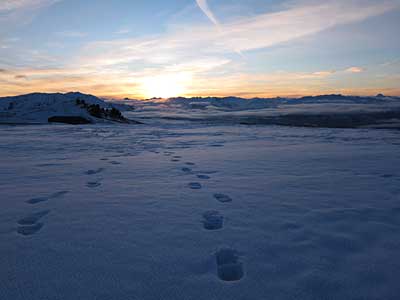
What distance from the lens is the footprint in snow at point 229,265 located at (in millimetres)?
1442

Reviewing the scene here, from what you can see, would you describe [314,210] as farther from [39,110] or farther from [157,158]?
[39,110]

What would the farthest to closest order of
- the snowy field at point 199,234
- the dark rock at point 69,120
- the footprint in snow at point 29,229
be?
the dark rock at point 69,120
the footprint in snow at point 29,229
the snowy field at point 199,234

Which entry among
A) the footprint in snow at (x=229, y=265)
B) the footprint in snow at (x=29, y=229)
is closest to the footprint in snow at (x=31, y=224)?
the footprint in snow at (x=29, y=229)

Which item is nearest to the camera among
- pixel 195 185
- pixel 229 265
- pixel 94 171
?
pixel 229 265

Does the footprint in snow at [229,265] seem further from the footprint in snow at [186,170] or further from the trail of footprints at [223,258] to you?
the footprint in snow at [186,170]

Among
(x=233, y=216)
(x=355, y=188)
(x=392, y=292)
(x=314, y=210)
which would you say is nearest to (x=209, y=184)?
(x=233, y=216)

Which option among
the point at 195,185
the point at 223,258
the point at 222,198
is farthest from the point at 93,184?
the point at 223,258

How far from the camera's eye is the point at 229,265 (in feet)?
5.06

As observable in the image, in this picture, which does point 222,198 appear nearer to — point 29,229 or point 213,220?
point 213,220

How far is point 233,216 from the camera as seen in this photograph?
219 cm

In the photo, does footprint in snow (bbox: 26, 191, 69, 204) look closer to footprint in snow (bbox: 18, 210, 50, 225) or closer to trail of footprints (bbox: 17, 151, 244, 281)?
trail of footprints (bbox: 17, 151, 244, 281)

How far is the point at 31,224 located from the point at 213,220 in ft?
4.43

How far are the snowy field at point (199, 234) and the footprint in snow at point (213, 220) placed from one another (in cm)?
1

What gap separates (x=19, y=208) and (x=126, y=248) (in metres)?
1.23
